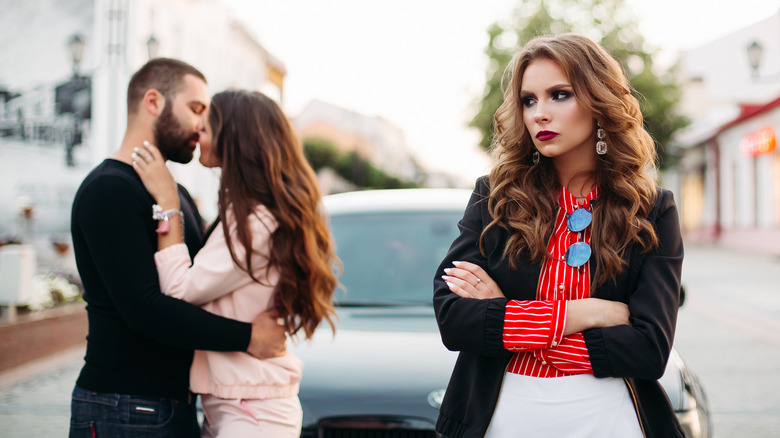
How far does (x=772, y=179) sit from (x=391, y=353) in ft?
81.5

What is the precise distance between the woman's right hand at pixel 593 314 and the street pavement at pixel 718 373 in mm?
3711

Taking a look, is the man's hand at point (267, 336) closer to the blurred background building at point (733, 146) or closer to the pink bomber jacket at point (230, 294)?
the pink bomber jacket at point (230, 294)

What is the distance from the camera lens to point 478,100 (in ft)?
117

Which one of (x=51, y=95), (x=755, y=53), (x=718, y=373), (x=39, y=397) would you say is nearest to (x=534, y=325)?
(x=39, y=397)

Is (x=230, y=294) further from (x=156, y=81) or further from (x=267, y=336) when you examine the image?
(x=156, y=81)

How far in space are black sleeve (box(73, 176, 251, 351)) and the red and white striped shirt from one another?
Result: 802 millimetres

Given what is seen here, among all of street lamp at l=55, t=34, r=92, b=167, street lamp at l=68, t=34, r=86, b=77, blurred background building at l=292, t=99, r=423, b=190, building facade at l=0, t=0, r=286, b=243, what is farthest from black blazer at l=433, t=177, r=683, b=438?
blurred background building at l=292, t=99, r=423, b=190

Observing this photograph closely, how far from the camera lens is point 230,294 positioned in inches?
84.9

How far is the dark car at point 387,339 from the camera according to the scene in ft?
8.36

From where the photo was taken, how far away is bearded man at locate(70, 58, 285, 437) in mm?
1990

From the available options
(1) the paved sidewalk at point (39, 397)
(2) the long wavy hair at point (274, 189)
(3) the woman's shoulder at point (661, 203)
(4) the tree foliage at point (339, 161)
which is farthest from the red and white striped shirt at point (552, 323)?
(4) the tree foliage at point (339, 161)

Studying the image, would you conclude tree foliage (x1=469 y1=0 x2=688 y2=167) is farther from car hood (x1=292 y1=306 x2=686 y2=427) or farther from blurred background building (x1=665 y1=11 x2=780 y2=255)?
car hood (x1=292 y1=306 x2=686 y2=427)

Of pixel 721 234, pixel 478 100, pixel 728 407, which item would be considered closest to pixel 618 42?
pixel 478 100

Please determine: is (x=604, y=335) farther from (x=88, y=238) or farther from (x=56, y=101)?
(x=56, y=101)
